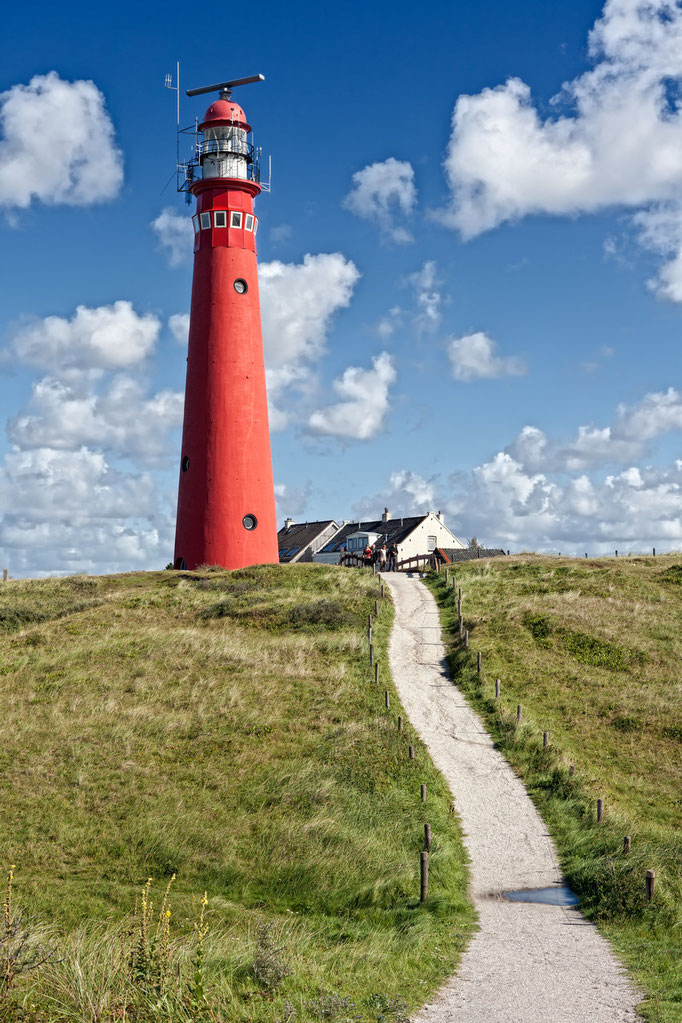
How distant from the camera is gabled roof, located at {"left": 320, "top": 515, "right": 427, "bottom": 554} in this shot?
7200cm

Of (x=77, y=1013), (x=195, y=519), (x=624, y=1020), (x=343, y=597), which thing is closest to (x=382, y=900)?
(x=624, y=1020)

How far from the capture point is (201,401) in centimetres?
4169

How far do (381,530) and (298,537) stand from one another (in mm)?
8844

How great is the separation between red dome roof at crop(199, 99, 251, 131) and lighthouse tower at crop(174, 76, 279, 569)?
5cm

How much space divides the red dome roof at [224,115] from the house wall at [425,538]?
35697 mm

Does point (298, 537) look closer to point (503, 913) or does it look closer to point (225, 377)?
point (225, 377)

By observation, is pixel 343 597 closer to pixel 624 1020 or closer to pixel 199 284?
pixel 199 284

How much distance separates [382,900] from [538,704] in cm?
1228

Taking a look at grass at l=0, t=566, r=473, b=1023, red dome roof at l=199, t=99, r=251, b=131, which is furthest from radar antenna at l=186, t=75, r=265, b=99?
grass at l=0, t=566, r=473, b=1023

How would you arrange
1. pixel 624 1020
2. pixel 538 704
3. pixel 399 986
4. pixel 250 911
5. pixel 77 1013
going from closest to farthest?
1. pixel 77 1013
2. pixel 624 1020
3. pixel 399 986
4. pixel 250 911
5. pixel 538 704

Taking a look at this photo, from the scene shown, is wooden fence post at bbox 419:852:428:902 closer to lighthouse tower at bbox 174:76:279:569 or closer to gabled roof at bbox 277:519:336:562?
lighthouse tower at bbox 174:76:279:569

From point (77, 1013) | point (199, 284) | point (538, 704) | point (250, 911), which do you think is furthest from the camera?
point (199, 284)

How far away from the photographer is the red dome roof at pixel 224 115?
42844 millimetres

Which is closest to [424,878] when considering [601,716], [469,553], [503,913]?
[503,913]
